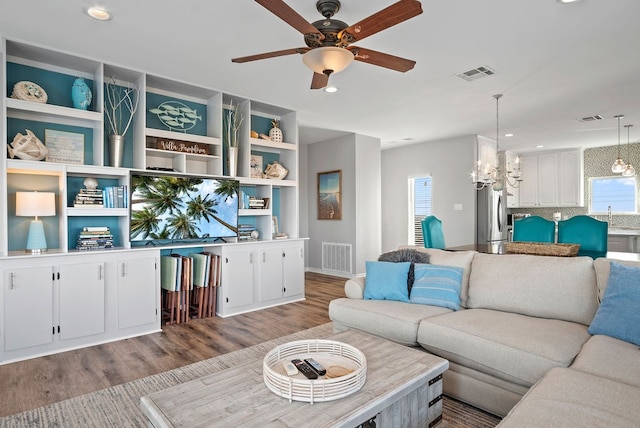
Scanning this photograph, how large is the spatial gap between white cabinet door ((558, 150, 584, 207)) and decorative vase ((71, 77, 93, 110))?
8821 mm

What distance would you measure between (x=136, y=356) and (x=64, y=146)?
2122 mm

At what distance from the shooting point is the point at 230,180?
4348mm

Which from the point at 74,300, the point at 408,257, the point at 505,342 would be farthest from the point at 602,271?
the point at 74,300

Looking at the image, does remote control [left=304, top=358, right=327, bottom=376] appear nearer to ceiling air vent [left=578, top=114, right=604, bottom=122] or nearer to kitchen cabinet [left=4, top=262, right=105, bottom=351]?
kitchen cabinet [left=4, top=262, right=105, bottom=351]

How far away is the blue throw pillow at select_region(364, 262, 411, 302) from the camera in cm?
292

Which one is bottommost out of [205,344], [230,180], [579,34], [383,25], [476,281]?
[205,344]

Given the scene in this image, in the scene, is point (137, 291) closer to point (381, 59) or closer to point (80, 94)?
point (80, 94)

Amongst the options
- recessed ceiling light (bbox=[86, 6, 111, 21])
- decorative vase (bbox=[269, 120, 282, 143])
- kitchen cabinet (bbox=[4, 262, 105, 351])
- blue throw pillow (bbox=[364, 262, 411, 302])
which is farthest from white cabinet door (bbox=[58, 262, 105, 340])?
decorative vase (bbox=[269, 120, 282, 143])

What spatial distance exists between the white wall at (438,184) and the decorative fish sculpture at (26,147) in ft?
21.0

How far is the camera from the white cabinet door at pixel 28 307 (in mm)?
2869

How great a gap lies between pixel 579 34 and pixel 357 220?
422cm

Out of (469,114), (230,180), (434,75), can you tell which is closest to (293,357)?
(230,180)

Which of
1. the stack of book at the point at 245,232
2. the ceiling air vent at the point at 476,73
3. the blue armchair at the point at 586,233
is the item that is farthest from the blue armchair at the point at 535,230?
the stack of book at the point at 245,232

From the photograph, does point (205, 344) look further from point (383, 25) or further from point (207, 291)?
point (383, 25)
